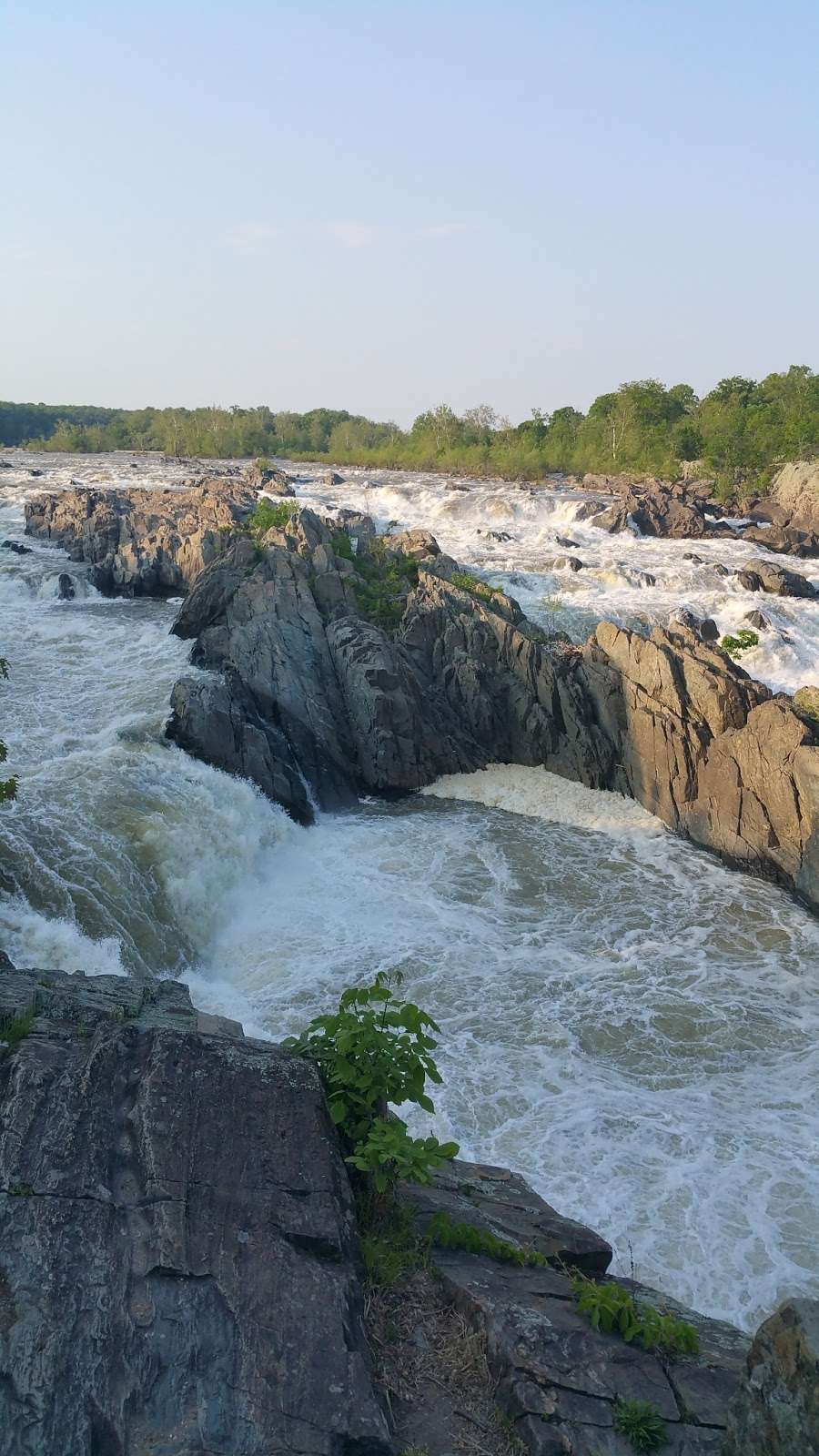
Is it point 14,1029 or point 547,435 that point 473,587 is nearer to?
point 14,1029

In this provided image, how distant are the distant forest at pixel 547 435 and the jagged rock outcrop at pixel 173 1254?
56.6 meters

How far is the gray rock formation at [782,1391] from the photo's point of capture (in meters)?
3.90

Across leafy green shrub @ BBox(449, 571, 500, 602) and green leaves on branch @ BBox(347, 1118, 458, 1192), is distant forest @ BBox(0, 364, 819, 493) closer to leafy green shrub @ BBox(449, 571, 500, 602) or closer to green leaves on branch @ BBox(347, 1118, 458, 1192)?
leafy green shrub @ BBox(449, 571, 500, 602)

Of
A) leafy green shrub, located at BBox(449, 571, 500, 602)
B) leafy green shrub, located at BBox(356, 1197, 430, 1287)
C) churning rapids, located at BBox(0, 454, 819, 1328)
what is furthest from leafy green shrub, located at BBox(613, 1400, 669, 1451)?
leafy green shrub, located at BBox(449, 571, 500, 602)

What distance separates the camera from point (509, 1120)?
10883 mm

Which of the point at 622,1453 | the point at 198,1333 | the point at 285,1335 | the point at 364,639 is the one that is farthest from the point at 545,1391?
the point at 364,639

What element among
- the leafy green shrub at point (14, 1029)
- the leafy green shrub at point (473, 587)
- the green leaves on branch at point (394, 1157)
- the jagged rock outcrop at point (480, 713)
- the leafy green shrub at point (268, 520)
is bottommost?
the jagged rock outcrop at point (480, 713)

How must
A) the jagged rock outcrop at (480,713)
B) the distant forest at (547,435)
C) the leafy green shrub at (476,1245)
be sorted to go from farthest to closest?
1. the distant forest at (547,435)
2. the jagged rock outcrop at (480,713)
3. the leafy green shrub at (476,1245)

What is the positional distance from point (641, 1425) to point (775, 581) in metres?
32.6

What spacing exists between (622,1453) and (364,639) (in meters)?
18.0

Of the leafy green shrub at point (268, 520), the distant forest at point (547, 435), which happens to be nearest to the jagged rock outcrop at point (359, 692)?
the leafy green shrub at point (268, 520)

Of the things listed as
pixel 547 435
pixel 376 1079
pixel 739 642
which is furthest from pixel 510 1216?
pixel 547 435

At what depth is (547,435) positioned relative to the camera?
8306cm

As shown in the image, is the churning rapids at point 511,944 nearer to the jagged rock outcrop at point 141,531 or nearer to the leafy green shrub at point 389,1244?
the leafy green shrub at point 389,1244
